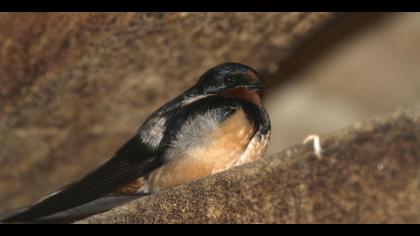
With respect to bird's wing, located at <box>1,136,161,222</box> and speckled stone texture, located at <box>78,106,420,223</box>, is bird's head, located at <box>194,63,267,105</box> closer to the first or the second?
bird's wing, located at <box>1,136,161,222</box>

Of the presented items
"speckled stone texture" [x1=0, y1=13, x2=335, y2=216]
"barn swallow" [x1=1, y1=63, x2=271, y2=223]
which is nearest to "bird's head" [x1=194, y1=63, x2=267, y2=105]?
"barn swallow" [x1=1, y1=63, x2=271, y2=223]

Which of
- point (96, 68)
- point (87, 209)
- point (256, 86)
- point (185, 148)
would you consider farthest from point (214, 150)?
point (96, 68)

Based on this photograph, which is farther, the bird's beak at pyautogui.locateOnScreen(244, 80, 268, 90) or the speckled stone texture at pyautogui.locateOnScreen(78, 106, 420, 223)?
the bird's beak at pyautogui.locateOnScreen(244, 80, 268, 90)

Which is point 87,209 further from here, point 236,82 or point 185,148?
point 236,82

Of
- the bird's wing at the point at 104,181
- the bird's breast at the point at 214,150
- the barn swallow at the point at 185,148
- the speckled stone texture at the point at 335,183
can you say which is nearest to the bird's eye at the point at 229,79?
the barn swallow at the point at 185,148

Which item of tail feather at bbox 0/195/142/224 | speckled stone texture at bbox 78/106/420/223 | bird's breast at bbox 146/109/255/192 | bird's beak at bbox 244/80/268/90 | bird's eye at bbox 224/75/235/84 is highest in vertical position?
speckled stone texture at bbox 78/106/420/223

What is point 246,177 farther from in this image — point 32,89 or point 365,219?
point 32,89
